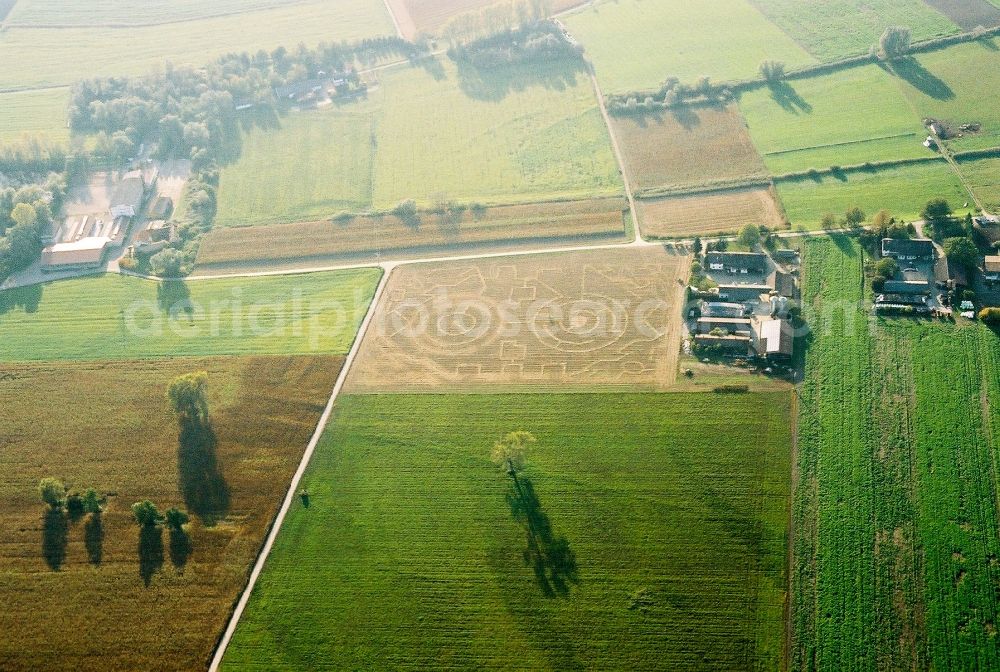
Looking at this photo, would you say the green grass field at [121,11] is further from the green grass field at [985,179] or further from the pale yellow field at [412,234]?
the green grass field at [985,179]

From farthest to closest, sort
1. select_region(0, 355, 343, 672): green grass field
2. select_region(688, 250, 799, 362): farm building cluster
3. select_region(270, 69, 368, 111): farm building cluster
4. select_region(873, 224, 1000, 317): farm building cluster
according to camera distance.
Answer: select_region(270, 69, 368, 111): farm building cluster
select_region(873, 224, 1000, 317): farm building cluster
select_region(688, 250, 799, 362): farm building cluster
select_region(0, 355, 343, 672): green grass field

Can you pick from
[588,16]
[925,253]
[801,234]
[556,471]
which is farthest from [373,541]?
[588,16]

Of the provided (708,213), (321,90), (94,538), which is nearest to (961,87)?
(708,213)

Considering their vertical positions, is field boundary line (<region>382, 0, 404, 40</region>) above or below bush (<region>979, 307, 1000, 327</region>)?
above

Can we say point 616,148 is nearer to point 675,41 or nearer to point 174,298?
point 675,41

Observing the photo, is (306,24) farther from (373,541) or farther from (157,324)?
(373,541)

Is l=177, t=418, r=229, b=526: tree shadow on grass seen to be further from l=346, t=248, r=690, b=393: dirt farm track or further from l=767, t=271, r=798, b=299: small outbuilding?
l=767, t=271, r=798, b=299: small outbuilding

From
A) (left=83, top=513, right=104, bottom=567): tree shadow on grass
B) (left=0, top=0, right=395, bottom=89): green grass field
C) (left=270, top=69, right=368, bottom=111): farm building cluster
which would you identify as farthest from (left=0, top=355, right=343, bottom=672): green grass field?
(left=0, top=0, right=395, bottom=89): green grass field
